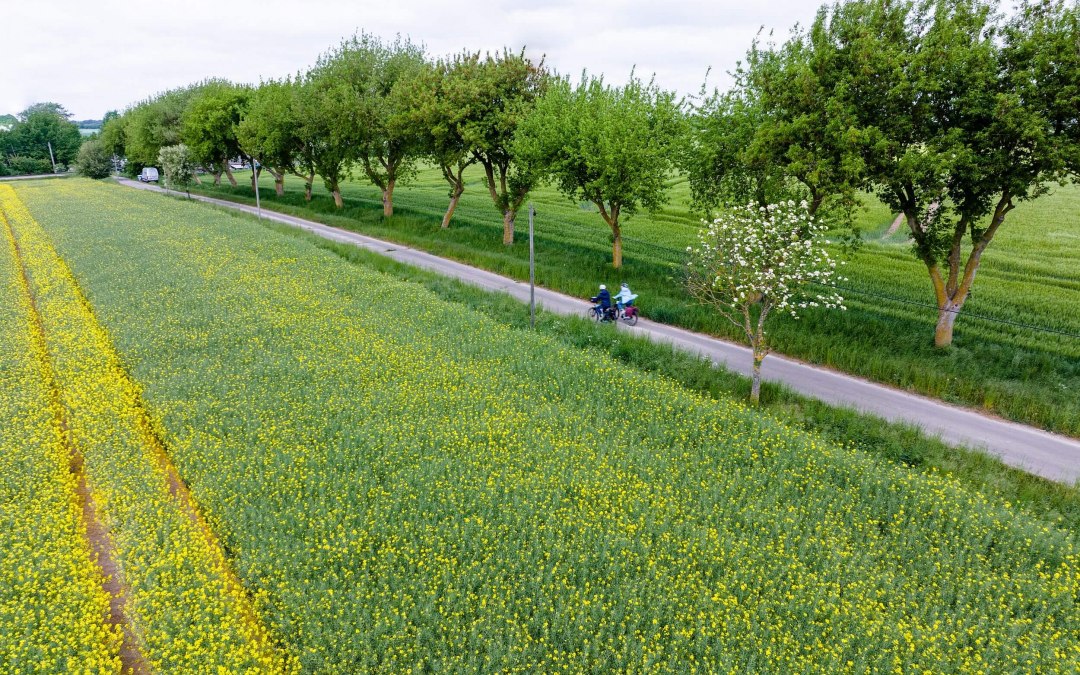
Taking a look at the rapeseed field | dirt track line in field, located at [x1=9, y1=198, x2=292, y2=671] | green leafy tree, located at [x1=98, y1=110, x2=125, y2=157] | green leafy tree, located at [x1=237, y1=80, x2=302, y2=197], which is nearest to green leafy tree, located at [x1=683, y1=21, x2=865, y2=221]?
dirt track line in field, located at [x1=9, y1=198, x2=292, y2=671]

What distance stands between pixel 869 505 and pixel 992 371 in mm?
10165

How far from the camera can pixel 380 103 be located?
3950 centimetres

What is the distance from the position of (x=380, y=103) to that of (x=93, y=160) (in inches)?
2969

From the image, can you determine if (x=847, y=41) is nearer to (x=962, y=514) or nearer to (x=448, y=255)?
(x=962, y=514)

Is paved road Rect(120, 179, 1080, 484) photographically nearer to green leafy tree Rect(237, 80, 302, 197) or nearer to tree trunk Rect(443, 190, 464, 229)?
tree trunk Rect(443, 190, 464, 229)

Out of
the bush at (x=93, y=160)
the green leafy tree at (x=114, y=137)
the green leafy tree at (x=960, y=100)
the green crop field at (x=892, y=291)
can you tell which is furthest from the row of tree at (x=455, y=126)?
the bush at (x=93, y=160)

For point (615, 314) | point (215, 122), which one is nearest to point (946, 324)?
point (615, 314)

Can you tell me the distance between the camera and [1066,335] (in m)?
18.8

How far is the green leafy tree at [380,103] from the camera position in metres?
37.5

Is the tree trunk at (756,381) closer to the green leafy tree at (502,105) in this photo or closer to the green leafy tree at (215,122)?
the green leafy tree at (502,105)

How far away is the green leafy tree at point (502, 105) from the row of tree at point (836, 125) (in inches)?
3.7

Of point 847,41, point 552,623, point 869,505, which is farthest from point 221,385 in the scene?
point 847,41

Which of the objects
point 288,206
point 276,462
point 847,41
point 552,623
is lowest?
point 552,623

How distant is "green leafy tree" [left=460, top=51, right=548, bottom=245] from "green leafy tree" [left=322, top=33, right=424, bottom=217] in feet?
17.2
